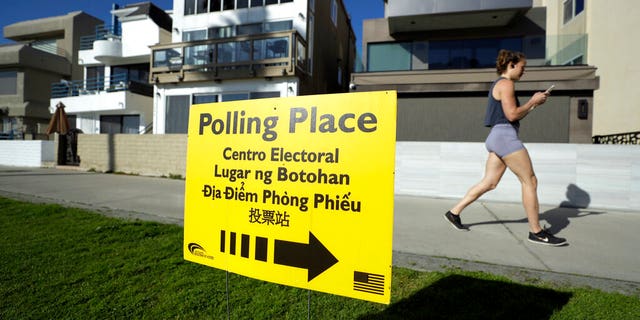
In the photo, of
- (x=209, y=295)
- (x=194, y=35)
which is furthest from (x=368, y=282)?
(x=194, y=35)

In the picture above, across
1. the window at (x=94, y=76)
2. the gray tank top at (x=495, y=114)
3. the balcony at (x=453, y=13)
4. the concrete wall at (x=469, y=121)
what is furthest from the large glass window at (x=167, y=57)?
the gray tank top at (x=495, y=114)

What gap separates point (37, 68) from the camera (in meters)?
25.7

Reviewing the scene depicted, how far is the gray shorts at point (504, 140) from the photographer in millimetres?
3320

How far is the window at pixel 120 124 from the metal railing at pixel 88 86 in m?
1.77

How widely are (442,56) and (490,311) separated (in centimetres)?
1269

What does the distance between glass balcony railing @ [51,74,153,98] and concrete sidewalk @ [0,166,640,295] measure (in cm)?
1253

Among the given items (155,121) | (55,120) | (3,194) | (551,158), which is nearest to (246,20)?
(155,121)

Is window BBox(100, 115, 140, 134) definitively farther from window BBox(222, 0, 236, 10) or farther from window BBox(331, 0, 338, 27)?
window BBox(331, 0, 338, 27)

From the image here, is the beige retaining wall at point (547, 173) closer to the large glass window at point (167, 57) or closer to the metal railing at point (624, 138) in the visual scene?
the metal railing at point (624, 138)

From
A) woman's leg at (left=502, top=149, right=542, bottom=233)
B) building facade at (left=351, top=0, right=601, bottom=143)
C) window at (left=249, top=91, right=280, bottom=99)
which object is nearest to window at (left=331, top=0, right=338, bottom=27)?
building facade at (left=351, top=0, right=601, bottom=143)

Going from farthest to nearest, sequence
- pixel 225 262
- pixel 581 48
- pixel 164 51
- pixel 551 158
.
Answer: pixel 164 51
pixel 581 48
pixel 551 158
pixel 225 262

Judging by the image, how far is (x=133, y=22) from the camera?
18.5m

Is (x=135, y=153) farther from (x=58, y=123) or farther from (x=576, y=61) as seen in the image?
(x=576, y=61)

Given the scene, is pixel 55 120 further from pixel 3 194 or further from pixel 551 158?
pixel 551 158
